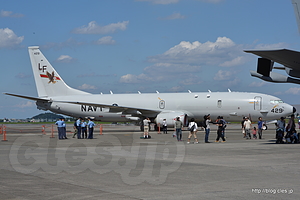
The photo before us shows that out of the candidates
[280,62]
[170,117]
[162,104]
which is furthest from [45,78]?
[280,62]

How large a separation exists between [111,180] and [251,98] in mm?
29280

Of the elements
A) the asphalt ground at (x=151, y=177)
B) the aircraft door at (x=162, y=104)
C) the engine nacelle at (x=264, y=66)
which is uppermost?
the engine nacelle at (x=264, y=66)

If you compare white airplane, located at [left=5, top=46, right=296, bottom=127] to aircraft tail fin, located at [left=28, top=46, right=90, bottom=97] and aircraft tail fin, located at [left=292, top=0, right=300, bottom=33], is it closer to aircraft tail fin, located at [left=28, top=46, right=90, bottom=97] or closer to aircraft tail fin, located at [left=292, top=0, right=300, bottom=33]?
aircraft tail fin, located at [left=28, top=46, right=90, bottom=97]

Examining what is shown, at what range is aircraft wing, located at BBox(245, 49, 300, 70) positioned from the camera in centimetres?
1639

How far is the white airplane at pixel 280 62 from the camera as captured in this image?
16.3 meters

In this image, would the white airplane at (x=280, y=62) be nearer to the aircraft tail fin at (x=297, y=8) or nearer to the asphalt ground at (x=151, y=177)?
the aircraft tail fin at (x=297, y=8)

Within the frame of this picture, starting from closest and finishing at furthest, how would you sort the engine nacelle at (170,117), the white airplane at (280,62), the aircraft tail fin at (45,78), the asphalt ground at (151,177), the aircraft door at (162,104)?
the asphalt ground at (151,177)
the white airplane at (280,62)
the engine nacelle at (170,117)
the aircraft door at (162,104)
the aircraft tail fin at (45,78)

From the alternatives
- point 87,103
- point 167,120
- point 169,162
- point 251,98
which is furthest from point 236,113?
point 169,162

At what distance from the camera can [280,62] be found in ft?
59.0

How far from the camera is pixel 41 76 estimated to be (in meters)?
44.4

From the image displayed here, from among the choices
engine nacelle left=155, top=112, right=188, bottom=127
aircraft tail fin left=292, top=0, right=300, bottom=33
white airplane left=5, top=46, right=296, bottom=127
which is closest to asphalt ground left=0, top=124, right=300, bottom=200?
aircraft tail fin left=292, top=0, right=300, bottom=33

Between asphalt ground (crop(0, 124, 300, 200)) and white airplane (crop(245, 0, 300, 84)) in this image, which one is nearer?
asphalt ground (crop(0, 124, 300, 200))

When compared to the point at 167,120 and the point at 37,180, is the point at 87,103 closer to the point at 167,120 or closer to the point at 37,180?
the point at 167,120

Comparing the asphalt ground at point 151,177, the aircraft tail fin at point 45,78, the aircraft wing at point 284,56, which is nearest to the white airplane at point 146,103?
the aircraft tail fin at point 45,78
